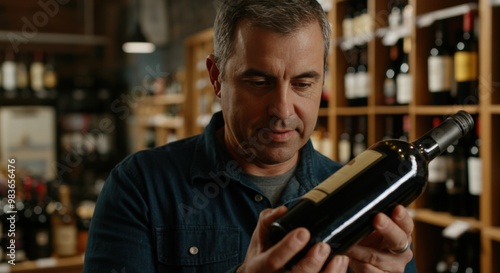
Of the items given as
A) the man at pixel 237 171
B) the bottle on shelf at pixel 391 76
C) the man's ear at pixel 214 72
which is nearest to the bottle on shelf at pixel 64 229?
the bottle on shelf at pixel 391 76

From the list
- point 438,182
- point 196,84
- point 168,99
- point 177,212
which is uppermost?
point 196,84

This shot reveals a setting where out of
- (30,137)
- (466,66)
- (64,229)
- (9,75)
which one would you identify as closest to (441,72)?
(466,66)

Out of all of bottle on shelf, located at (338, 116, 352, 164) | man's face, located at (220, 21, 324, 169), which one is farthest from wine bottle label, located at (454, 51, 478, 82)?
man's face, located at (220, 21, 324, 169)

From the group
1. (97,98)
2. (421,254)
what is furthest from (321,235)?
(97,98)

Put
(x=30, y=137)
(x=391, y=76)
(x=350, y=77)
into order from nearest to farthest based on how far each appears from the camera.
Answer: (x=391, y=76) → (x=350, y=77) → (x=30, y=137)

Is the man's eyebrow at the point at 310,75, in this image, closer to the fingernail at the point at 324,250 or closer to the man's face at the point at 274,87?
the man's face at the point at 274,87

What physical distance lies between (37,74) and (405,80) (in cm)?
386

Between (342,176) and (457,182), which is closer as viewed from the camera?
(342,176)

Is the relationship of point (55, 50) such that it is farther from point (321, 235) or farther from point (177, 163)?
point (321, 235)

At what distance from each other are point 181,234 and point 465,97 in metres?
1.53

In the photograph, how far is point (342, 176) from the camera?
0.83 meters

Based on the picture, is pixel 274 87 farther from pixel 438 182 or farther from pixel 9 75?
pixel 9 75

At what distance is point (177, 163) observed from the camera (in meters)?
1.13

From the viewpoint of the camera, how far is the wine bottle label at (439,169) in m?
2.32
